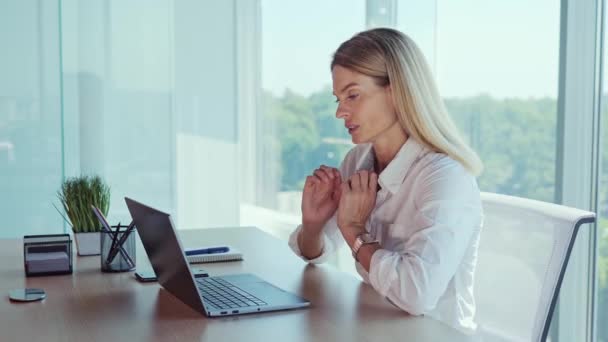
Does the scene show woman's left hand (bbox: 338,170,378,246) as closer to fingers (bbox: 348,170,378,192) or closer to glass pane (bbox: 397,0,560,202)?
fingers (bbox: 348,170,378,192)

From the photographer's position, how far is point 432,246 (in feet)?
5.24

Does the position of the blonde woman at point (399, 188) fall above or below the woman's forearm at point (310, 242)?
above

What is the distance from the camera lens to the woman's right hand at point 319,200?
2.00 m

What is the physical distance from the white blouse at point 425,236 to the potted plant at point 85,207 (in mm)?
523

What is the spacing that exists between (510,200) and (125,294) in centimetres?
87

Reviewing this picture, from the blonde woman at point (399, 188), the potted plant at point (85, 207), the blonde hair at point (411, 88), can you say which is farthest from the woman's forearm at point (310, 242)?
the potted plant at point (85, 207)

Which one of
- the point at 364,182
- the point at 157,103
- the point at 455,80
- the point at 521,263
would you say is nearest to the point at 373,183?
the point at 364,182

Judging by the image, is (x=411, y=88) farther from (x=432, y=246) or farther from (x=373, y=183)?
(x=432, y=246)

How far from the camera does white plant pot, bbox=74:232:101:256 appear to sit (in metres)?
2.05

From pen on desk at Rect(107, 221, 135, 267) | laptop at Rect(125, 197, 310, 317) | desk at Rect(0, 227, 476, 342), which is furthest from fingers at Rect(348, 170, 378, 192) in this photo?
pen on desk at Rect(107, 221, 135, 267)

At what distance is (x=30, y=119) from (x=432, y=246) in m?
2.12

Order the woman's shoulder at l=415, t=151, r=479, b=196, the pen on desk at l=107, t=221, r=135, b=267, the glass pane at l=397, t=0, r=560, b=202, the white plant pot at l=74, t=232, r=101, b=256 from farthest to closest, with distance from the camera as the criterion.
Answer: the glass pane at l=397, t=0, r=560, b=202
the white plant pot at l=74, t=232, r=101, b=256
the pen on desk at l=107, t=221, r=135, b=267
the woman's shoulder at l=415, t=151, r=479, b=196

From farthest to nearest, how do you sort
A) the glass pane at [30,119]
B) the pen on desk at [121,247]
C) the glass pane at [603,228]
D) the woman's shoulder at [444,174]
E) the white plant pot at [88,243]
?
the glass pane at [30,119] < the glass pane at [603,228] < the white plant pot at [88,243] < the pen on desk at [121,247] < the woman's shoulder at [444,174]

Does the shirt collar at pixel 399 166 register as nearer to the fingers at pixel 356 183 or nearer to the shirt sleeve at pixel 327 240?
the fingers at pixel 356 183
